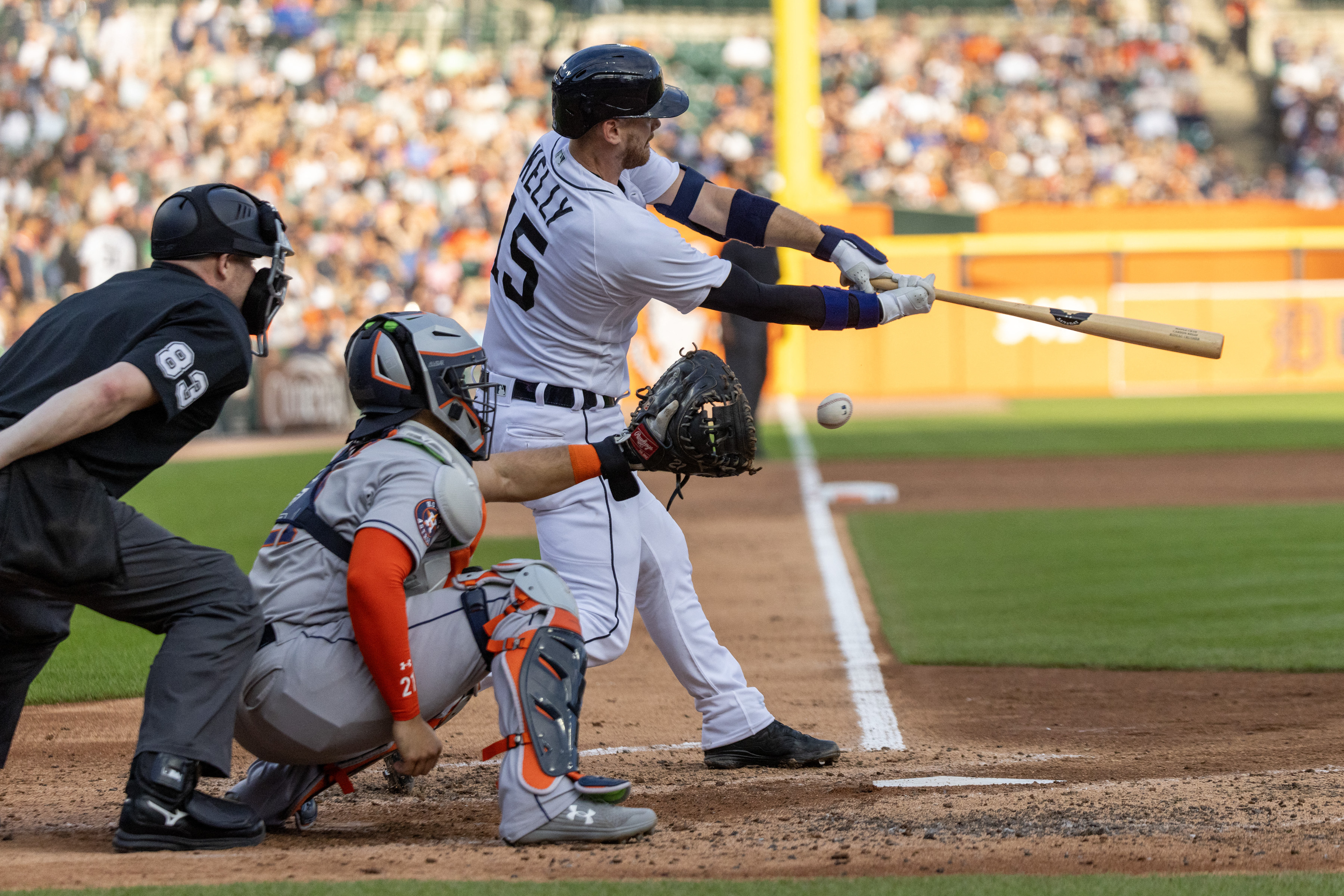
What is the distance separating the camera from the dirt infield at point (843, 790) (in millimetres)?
3096

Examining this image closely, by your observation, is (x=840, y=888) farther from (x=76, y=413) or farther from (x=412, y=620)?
(x=76, y=413)

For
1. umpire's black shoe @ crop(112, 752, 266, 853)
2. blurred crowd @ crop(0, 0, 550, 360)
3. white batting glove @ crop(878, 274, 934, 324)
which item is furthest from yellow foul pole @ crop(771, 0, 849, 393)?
umpire's black shoe @ crop(112, 752, 266, 853)

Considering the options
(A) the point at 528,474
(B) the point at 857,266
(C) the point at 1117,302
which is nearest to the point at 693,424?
(A) the point at 528,474

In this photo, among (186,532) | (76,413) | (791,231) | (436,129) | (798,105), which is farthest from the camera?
(436,129)

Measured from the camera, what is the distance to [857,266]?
174 inches

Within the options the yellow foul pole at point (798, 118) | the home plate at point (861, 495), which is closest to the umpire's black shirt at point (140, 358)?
the home plate at point (861, 495)

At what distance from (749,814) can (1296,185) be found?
26.1 meters

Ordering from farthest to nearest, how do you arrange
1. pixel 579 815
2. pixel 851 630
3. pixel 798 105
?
pixel 798 105, pixel 851 630, pixel 579 815

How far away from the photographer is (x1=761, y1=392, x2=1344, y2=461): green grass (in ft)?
49.8

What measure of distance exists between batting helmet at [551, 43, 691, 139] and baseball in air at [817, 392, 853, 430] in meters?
1.01

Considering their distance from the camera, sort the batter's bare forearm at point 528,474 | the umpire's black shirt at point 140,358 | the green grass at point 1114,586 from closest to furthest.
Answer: the umpire's black shirt at point 140,358, the batter's bare forearm at point 528,474, the green grass at point 1114,586

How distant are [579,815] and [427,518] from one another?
77 centimetres

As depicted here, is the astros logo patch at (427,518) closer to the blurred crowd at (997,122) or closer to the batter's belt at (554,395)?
the batter's belt at (554,395)

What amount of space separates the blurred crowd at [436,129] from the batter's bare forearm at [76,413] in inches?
623
